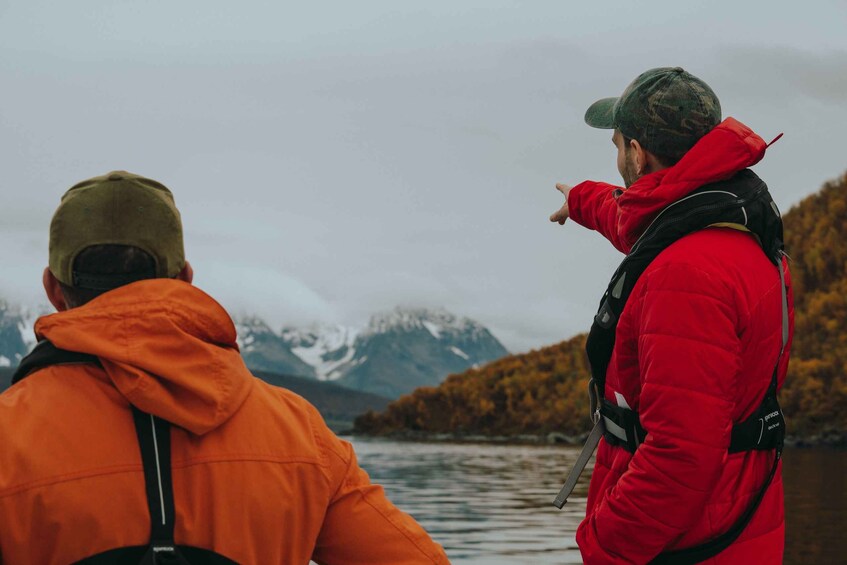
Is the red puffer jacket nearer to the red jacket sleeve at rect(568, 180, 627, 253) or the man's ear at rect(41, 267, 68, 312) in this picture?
the red jacket sleeve at rect(568, 180, 627, 253)

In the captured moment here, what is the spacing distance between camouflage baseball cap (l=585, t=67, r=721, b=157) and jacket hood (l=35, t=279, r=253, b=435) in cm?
162

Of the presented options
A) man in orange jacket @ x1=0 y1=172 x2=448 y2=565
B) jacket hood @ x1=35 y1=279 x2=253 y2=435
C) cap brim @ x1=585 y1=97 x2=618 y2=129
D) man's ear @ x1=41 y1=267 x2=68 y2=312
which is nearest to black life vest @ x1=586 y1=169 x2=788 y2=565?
cap brim @ x1=585 y1=97 x2=618 y2=129

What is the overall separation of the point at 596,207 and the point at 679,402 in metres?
1.18

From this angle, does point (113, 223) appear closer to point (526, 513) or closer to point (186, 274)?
point (186, 274)

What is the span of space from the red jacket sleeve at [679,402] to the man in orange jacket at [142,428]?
1.02 m

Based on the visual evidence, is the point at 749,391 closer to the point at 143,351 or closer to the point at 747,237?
the point at 747,237

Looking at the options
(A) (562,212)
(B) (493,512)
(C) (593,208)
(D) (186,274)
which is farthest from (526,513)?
(D) (186,274)

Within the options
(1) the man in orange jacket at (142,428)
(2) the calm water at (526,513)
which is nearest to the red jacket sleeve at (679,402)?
(1) the man in orange jacket at (142,428)

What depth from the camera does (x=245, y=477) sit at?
81.6 inches

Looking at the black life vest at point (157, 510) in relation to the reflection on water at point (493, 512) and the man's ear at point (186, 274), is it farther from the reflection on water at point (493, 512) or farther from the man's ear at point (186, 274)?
the reflection on water at point (493, 512)

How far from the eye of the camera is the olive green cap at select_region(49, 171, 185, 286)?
7.11ft

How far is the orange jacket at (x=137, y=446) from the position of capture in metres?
1.97

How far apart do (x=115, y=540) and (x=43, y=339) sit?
42 centimetres

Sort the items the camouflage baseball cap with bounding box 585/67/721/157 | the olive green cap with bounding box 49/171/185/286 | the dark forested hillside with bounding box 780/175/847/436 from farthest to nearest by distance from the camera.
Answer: the dark forested hillside with bounding box 780/175/847/436, the camouflage baseball cap with bounding box 585/67/721/157, the olive green cap with bounding box 49/171/185/286
